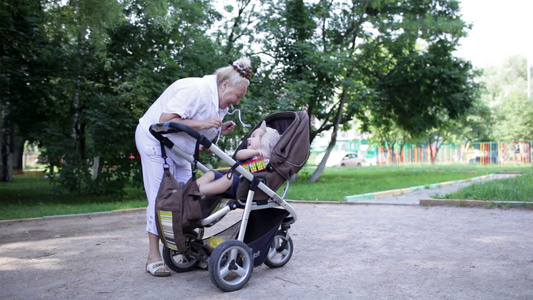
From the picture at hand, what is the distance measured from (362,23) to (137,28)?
341 inches

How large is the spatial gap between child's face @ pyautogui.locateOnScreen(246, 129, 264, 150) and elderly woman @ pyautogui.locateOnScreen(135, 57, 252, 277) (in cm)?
31

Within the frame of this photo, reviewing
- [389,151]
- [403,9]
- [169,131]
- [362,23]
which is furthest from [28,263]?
[389,151]

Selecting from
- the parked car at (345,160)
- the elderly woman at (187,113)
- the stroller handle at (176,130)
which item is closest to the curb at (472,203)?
the elderly woman at (187,113)

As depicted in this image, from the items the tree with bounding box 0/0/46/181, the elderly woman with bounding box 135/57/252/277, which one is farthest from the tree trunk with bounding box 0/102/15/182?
the elderly woman with bounding box 135/57/252/277

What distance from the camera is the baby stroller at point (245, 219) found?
3326mm

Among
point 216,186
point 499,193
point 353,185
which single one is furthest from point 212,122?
point 353,185

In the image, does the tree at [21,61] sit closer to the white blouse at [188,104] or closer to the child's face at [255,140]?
the white blouse at [188,104]

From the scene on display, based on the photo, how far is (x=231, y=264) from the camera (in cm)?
332

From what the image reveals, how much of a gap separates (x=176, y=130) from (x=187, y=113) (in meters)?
0.18

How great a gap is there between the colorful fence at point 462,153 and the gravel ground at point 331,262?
33007 millimetres

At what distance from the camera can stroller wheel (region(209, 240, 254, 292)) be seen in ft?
10.5

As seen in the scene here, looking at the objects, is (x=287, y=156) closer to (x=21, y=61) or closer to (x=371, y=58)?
(x=21, y=61)

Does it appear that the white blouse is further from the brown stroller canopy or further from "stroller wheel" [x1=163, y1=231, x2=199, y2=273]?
"stroller wheel" [x1=163, y1=231, x2=199, y2=273]

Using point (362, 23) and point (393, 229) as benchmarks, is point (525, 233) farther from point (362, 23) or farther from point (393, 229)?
point (362, 23)
